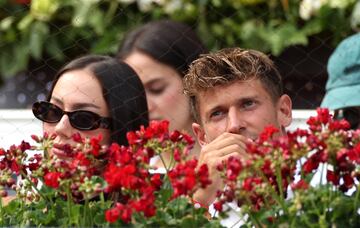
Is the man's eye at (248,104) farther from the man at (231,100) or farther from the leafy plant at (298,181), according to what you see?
the leafy plant at (298,181)

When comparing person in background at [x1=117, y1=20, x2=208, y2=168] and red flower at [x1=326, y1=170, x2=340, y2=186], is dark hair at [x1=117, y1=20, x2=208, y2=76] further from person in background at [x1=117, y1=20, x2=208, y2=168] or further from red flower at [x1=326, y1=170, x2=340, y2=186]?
red flower at [x1=326, y1=170, x2=340, y2=186]

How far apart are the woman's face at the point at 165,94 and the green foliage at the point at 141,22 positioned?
90 cm

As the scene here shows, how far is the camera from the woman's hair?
2.76 metres

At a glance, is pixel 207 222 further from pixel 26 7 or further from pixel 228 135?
pixel 26 7

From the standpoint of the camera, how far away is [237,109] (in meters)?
2.56

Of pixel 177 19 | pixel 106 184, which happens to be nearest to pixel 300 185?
pixel 106 184

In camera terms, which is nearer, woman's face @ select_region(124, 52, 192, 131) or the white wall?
woman's face @ select_region(124, 52, 192, 131)

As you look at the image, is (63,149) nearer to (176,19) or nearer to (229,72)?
(229,72)

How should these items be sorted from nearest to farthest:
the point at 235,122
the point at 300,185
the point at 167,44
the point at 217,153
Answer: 1. the point at 300,185
2. the point at 217,153
3. the point at 235,122
4. the point at 167,44

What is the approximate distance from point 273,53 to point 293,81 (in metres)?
0.22

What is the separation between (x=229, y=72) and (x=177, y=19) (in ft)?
5.92

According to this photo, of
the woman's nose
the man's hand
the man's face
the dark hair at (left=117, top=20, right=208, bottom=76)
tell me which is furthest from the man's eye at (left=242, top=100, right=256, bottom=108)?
the dark hair at (left=117, top=20, right=208, bottom=76)

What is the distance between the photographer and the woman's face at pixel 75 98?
8.95 ft

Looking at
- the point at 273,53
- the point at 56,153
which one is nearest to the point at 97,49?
the point at 273,53
